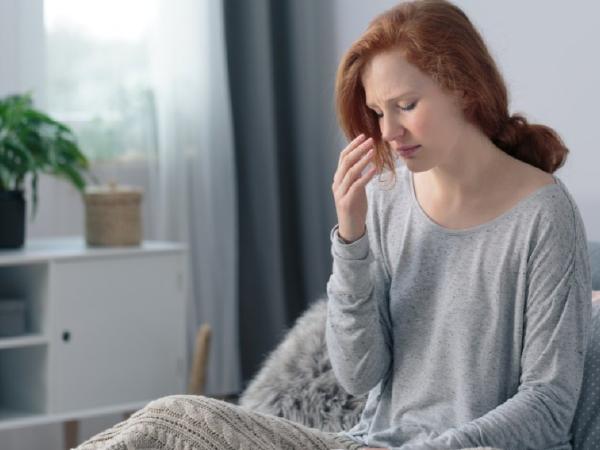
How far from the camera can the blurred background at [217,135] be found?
336cm

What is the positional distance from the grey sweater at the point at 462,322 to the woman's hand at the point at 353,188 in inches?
1.0

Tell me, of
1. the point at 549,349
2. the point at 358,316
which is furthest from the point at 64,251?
the point at 549,349

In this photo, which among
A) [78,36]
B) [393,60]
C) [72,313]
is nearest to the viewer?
[393,60]

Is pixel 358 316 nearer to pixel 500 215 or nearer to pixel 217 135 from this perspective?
pixel 500 215

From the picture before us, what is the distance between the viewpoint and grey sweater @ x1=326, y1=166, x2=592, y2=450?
1.43 m

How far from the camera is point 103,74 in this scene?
11.1ft

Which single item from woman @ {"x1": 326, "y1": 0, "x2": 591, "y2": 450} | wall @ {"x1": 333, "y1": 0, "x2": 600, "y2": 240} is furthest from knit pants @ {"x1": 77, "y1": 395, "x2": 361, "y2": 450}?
wall @ {"x1": 333, "y1": 0, "x2": 600, "y2": 240}

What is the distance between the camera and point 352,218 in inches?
60.0

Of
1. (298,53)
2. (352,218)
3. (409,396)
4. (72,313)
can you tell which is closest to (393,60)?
(352,218)

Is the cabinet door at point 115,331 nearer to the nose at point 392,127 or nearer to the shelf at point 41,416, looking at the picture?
the shelf at point 41,416

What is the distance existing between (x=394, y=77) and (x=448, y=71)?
70 mm

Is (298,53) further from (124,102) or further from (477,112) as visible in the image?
(477,112)

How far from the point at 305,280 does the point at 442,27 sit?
82.6 inches

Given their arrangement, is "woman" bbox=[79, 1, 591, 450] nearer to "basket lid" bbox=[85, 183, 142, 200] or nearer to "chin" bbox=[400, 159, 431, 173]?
"chin" bbox=[400, 159, 431, 173]
